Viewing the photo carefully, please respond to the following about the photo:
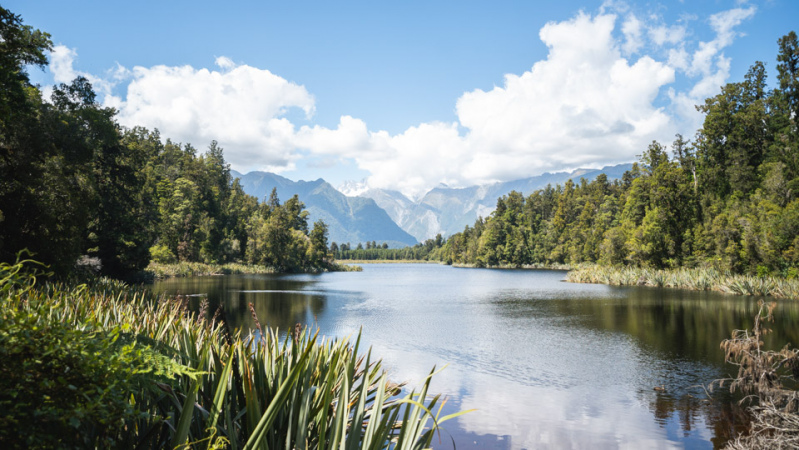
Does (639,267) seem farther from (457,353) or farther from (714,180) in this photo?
(457,353)

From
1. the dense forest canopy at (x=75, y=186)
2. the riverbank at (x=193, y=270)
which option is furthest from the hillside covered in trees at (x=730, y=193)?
the riverbank at (x=193, y=270)

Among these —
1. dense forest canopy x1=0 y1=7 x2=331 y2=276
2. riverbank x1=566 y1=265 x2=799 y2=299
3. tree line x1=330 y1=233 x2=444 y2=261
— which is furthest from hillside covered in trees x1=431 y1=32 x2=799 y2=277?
tree line x1=330 y1=233 x2=444 y2=261

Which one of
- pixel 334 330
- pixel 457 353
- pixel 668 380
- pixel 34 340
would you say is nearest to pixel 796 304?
pixel 668 380

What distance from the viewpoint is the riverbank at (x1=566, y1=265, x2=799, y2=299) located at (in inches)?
1067

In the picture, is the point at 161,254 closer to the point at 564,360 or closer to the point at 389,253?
the point at 564,360

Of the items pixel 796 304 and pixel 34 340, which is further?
pixel 796 304

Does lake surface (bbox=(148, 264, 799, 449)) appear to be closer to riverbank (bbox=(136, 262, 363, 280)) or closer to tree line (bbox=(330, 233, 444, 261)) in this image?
riverbank (bbox=(136, 262, 363, 280))

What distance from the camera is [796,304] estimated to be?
74.2 feet

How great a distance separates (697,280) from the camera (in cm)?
3412

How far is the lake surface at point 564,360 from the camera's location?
7.55 metres

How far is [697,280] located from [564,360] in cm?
2819

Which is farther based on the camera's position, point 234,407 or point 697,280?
point 697,280

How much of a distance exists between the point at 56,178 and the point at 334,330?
1181 cm

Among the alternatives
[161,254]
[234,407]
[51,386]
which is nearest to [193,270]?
[161,254]
